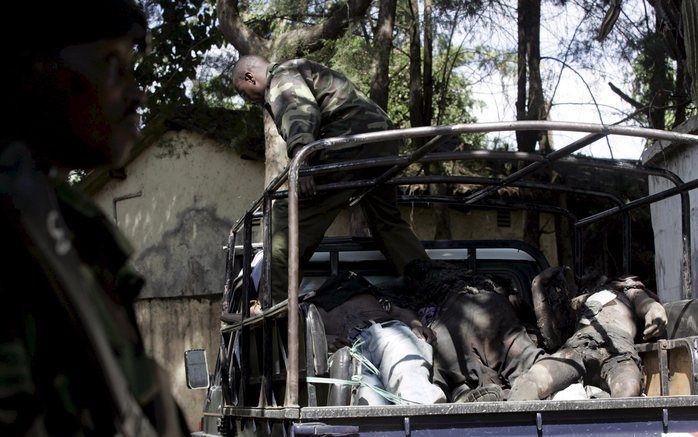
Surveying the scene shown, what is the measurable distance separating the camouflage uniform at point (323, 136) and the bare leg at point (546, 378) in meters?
1.49

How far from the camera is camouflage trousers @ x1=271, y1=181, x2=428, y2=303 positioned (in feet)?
16.9

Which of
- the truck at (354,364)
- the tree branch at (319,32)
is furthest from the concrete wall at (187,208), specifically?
the truck at (354,364)

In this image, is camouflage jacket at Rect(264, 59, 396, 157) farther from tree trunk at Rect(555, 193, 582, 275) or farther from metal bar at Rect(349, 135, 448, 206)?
tree trunk at Rect(555, 193, 582, 275)

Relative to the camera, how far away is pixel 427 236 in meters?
14.4

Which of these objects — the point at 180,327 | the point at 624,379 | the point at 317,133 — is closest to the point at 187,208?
the point at 180,327

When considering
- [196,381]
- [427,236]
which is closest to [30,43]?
[196,381]

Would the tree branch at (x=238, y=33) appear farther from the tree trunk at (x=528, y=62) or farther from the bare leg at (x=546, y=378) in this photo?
the bare leg at (x=546, y=378)

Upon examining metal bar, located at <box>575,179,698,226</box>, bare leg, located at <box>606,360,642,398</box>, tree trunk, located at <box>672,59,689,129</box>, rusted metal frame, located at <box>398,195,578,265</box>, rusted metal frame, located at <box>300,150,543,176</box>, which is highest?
tree trunk, located at <box>672,59,689,129</box>

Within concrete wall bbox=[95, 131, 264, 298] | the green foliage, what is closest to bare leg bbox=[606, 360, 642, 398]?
the green foliage

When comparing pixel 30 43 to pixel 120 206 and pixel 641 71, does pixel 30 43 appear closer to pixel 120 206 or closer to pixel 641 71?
pixel 641 71

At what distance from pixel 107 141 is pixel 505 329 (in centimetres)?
362

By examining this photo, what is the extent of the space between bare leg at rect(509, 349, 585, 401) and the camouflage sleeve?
173cm

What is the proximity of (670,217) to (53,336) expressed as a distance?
966cm

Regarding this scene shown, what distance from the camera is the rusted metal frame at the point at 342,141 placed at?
12.4 ft
